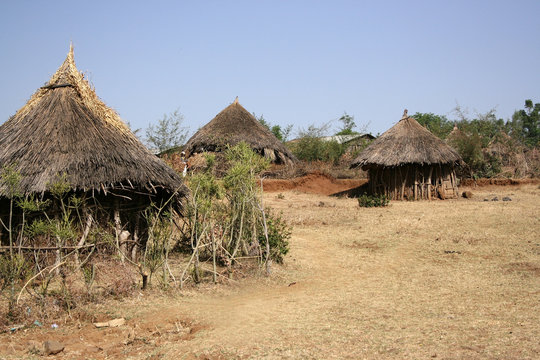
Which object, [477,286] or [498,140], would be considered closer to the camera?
[477,286]

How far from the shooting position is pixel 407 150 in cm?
1627

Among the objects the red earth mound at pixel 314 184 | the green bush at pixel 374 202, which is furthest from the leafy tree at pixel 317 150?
the green bush at pixel 374 202

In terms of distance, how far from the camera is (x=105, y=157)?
7652 mm

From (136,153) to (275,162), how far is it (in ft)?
45.8

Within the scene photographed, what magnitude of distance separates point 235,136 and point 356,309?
15.1m

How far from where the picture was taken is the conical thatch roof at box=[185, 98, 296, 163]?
810 inches

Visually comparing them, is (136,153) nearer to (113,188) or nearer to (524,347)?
(113,188)

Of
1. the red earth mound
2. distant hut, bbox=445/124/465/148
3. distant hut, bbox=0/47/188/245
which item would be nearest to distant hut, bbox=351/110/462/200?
the red earth mound

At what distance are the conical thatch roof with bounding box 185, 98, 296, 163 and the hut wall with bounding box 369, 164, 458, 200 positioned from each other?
5.31 metres

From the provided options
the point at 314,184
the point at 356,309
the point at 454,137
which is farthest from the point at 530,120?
the point at 356,309

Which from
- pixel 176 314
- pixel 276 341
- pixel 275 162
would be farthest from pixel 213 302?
pixel 275 162

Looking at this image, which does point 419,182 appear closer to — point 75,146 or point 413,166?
point 413,166

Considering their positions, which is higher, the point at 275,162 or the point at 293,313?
the point at 275,162

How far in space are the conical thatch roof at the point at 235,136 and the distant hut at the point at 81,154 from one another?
11399 millimetres
